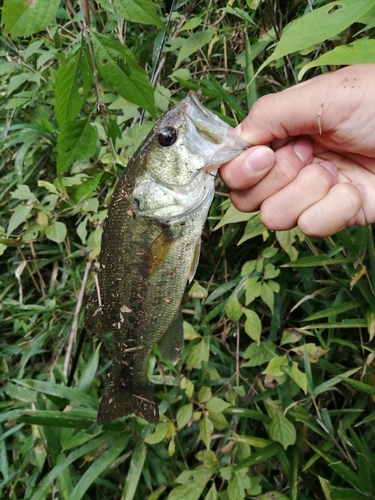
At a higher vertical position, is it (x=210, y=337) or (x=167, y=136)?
(x=167, y=136)

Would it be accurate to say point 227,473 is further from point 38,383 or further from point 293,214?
point 293,214

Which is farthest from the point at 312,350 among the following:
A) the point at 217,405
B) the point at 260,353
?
the point at 217,405

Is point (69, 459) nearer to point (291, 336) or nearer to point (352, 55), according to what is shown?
point (291, 336)

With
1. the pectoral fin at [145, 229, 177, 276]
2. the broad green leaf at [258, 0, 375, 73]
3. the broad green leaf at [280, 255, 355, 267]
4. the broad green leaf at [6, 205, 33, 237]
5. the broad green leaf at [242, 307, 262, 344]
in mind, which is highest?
the broad green leaf at [258, 0, 375, 73]

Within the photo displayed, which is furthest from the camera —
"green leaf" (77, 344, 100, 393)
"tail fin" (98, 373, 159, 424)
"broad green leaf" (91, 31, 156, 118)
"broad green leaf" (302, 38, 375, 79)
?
"green leaf" (77, 344, 100, 393)

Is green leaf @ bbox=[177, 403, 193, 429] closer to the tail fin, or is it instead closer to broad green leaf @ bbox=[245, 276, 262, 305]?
the tail fin

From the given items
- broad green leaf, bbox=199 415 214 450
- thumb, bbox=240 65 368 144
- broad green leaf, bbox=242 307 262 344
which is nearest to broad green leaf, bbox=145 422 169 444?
broad green leaf, bbox=199 415 214 450

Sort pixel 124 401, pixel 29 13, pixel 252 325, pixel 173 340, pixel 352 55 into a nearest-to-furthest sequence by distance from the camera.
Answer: pixel 352 55 < pixel 29 13 < pixel 173 340 < pixel 124 401 < pixel 252 325
